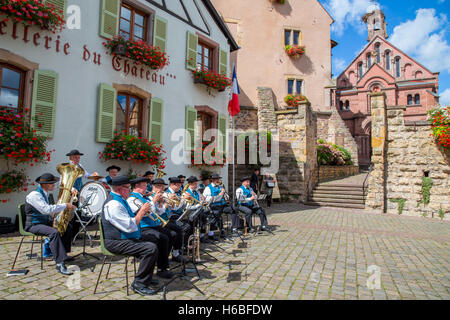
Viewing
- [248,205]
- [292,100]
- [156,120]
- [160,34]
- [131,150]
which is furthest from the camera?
[292,100]

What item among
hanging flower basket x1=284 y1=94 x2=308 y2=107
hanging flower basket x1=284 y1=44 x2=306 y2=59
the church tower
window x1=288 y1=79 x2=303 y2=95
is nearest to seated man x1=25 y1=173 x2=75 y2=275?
hanging flower basket x1=284 y1=94 x2=308 y2=107

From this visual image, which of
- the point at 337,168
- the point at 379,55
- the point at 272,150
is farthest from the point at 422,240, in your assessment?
the point at 379,55

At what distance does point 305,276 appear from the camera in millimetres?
4203

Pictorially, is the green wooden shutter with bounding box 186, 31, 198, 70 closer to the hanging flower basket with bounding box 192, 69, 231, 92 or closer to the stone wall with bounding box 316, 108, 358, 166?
the hanging flower basket with bounding box 192, 69, 231, 92

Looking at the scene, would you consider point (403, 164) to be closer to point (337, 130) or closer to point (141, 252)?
point (141, 252)

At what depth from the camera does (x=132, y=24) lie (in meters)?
8.77

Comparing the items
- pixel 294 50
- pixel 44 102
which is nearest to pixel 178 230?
pixel 44 102

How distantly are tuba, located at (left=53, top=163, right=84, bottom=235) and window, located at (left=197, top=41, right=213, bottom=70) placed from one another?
7.44m

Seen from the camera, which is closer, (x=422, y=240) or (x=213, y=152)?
(x=422, y=240)

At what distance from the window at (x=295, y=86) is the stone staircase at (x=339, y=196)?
28.8 ft

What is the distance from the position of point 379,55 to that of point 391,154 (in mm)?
33756

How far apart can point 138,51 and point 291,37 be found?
15509 mm

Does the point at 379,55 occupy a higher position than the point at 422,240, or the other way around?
the point at 379,55
